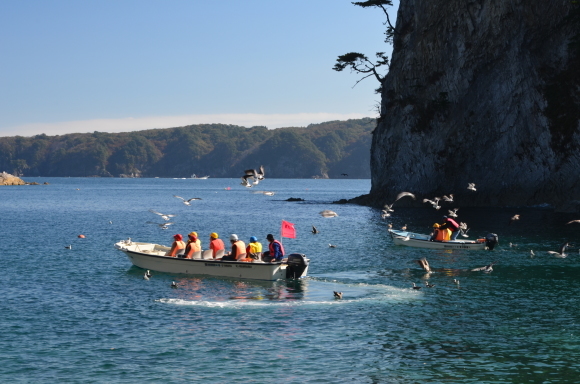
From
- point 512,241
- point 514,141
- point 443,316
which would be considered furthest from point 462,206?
point 443,316

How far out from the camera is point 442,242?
4522 cm

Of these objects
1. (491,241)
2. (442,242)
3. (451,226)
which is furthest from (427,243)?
(491,241)

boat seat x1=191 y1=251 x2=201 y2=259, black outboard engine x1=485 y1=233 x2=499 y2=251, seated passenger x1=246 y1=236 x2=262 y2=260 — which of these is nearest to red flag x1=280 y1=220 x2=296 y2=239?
seated passenger x1=246 y1=236 x2=262 y2=260

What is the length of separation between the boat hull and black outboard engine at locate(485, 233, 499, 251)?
29 centimetres

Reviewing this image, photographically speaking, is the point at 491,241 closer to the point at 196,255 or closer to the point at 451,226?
the point at 451,226

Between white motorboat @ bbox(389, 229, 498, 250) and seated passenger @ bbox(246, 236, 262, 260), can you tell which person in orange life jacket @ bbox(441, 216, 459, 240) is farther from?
seated passenger @ bbox(246, 236, 262, 260)

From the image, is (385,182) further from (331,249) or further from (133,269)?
(133,269)

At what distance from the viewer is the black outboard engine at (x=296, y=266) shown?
3191 cm

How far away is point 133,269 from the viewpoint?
3753 centimetres

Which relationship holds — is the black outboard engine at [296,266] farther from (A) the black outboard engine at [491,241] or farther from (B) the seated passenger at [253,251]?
(A) the black outboard engine at [491,241]

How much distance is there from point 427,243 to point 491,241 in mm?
4409

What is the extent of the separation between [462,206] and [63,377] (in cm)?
6834

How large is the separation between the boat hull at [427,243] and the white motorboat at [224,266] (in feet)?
51.3

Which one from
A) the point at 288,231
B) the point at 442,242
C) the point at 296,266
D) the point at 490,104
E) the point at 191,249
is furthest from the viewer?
the point at 490,104
